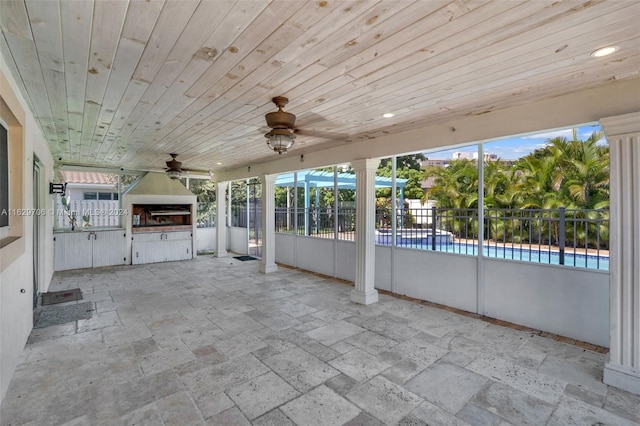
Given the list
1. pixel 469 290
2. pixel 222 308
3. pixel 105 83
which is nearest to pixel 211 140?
pixel 105 83

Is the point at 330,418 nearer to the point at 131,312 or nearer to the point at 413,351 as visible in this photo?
the point at 413,351

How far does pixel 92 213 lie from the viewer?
7.61m

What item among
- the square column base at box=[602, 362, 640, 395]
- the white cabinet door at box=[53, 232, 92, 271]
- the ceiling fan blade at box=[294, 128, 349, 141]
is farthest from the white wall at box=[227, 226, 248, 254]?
the square column base at box=[602, 362, 640, 395]

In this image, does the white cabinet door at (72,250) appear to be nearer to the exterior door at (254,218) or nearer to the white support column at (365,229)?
the exterior door at (254,218)

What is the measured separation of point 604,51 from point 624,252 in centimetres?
156

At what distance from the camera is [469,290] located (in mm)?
4199

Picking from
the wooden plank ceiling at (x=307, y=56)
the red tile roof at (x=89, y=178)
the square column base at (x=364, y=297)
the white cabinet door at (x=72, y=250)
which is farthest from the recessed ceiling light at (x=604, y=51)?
the red tile roof at (x=89, y=178)

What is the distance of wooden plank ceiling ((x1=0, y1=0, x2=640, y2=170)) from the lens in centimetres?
159

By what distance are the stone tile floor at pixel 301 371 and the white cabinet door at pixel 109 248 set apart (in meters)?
3.41

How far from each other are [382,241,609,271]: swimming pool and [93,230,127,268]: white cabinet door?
7.00 meters

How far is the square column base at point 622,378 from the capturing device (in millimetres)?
2391

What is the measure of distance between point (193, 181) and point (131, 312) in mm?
6440

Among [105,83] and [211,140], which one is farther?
[211,140]

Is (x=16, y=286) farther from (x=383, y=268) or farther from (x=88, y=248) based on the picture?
(x=88, y=248)
